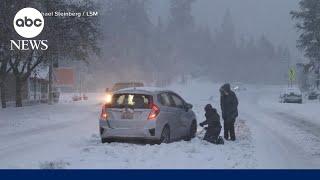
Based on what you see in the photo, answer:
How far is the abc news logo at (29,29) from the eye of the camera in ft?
101

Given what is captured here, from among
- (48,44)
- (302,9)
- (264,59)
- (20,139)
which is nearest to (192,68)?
(264,59)

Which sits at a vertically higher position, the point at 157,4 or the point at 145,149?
the point at 157,4

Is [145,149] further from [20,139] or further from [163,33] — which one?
[163,33]

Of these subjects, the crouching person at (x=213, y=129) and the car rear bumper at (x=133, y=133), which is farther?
the crouching person at (x=213, y=129)

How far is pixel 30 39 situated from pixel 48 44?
2620 mm

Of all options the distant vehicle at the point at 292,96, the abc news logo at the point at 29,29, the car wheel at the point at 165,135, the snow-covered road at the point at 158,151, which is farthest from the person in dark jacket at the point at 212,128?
the distant vehicle at the point at 292,96

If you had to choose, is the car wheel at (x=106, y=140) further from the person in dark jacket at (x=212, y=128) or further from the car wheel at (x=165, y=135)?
the person in dark jacket at (x=212, y=128)

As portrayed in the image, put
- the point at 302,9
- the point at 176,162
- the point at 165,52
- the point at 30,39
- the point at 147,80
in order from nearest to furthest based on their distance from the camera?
the point at 176,162, the point at 30,39, the point at 302,9, the point at 147,80, the point at 165,52

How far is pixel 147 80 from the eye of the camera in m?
128

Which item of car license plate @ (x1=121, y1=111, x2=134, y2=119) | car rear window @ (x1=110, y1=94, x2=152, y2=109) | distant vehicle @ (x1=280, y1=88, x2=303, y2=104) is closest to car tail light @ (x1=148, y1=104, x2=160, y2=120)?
car rear window @ (x1=110, y1=94, x2=152, y2=109)

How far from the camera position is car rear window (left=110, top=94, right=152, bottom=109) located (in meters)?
16.4

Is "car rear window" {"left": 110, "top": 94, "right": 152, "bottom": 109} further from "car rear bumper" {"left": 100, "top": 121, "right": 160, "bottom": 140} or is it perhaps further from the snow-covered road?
the snow-covered road

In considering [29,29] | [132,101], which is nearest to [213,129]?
[132,101]

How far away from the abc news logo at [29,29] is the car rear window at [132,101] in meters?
14.8
